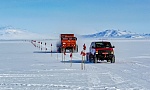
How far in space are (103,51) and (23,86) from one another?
1313 cm

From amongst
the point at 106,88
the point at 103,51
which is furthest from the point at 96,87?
the point at 103,51

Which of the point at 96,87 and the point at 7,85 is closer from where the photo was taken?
Answer: the point at 96,87

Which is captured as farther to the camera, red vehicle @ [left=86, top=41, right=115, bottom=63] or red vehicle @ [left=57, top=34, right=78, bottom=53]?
red vehicle @ [left=57, top=34, right=78, bottom=53]

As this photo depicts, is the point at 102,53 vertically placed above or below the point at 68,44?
below

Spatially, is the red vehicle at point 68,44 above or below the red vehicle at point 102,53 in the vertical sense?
above

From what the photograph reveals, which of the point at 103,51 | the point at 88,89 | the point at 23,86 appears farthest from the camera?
the point at 103,51

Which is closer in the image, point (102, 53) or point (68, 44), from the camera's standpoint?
point (102, 53)

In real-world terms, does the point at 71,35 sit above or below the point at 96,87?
above

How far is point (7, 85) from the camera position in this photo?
43.1 feet

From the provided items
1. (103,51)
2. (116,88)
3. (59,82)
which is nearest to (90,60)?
(103,51)

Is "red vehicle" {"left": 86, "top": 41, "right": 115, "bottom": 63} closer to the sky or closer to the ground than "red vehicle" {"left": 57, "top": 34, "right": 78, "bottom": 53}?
closer to the ground

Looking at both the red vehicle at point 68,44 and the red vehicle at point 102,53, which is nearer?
the red vehicle at point 102,53

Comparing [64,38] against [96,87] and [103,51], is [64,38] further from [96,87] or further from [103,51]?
[96,87]

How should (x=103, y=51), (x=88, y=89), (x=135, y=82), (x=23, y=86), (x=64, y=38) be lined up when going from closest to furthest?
(x=88, y=89), (x=23, y=86), (x=135, y=82), (x=103, y=51), (x=64, y=38)
